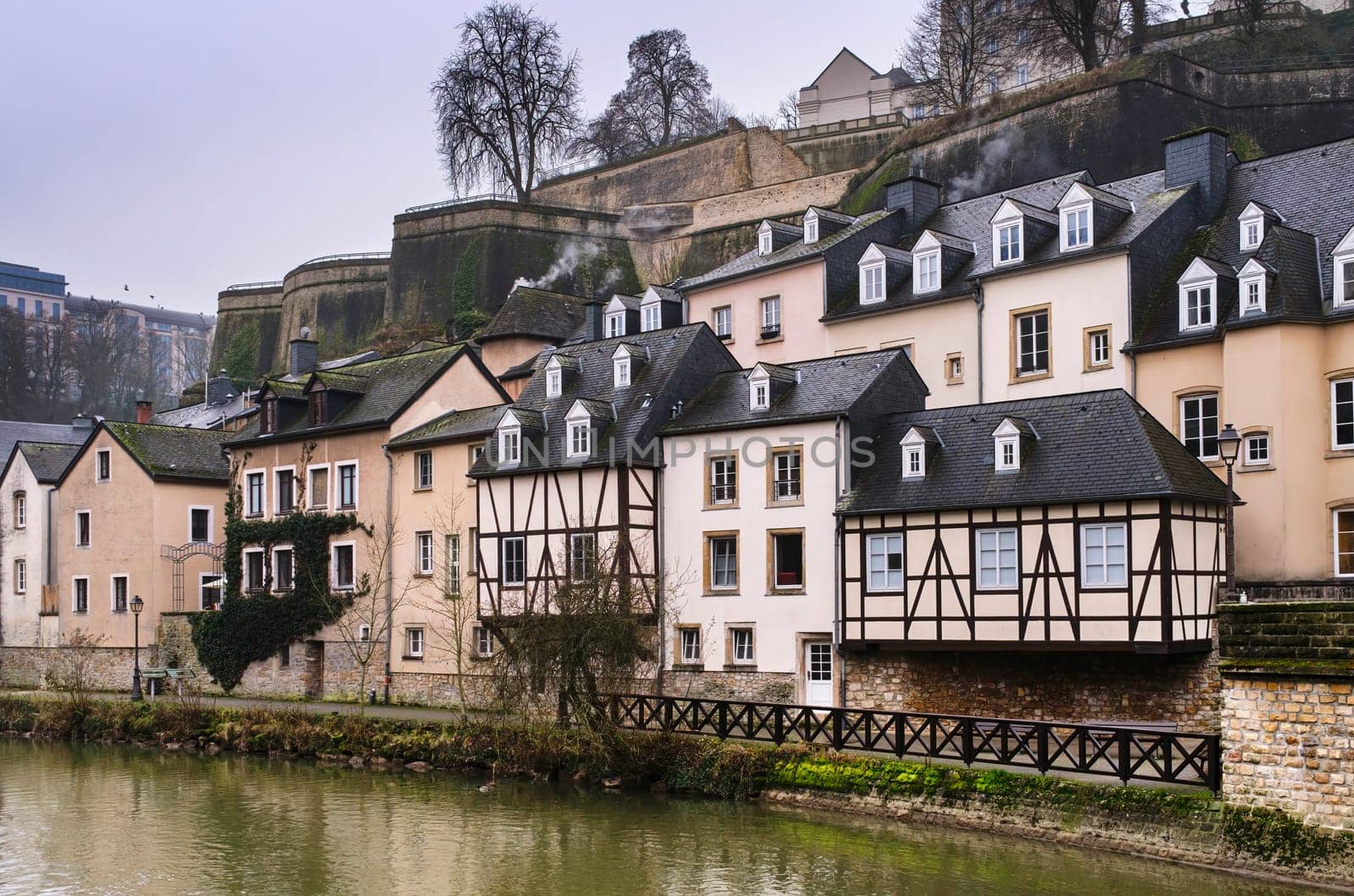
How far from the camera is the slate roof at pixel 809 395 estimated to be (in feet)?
95.6

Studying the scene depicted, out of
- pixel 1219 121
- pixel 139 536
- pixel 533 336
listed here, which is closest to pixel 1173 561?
pixel 1219 121

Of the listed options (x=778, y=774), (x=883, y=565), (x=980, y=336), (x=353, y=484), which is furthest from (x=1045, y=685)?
(x=353, y=484)

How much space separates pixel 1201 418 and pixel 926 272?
787cm

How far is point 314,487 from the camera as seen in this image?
39.4 m

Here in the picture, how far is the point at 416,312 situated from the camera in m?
62.0

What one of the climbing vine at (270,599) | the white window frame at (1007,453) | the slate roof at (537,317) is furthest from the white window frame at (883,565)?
the slate roof at (537,317)

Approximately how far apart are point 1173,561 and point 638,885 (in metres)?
10.7

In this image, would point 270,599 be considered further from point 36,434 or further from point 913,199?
point 36,434

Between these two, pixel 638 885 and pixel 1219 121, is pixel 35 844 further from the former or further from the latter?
pixel 1219 121

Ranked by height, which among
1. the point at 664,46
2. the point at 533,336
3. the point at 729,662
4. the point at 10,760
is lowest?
the point at 10,760

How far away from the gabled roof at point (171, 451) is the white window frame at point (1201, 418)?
2652 cm

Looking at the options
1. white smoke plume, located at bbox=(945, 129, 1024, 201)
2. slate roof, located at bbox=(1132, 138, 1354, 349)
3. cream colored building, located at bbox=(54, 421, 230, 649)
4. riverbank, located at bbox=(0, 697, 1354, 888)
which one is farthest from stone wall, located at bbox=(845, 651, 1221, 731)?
cream colored building, located at bbox=(54, 421, 230, 649)

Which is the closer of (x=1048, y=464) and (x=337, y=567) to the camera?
(x=1048, y=464)

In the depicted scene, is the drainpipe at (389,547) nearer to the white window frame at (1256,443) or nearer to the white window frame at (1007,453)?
the white window frame at (1007,453)
